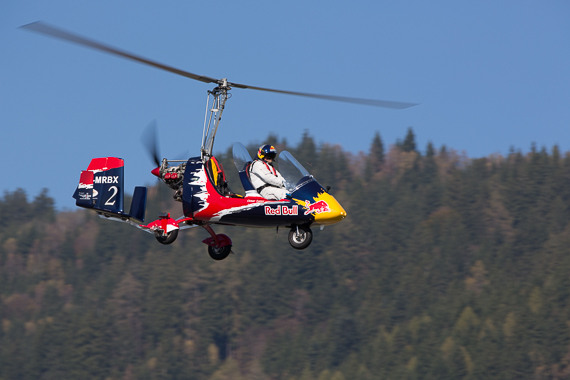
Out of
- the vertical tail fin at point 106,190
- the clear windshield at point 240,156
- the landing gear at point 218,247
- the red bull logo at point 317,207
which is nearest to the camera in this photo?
the red bull logo at point 317,207

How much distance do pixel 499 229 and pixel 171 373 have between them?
7520 centimetres

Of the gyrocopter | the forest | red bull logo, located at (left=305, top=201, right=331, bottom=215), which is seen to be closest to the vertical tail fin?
the gyrocopter

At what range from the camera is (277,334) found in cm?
16288

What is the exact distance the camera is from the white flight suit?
87.1 feet

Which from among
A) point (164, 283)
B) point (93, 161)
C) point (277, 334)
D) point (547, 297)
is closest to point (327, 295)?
point (277, 334)

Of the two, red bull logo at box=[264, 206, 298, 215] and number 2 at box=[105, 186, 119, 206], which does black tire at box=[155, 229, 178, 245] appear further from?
red bull logo at box=[264, 206, 298, 215]

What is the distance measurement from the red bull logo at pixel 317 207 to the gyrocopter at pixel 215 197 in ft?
0.03

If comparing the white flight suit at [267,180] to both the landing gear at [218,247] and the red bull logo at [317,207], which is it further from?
the landing gear at [218,247]

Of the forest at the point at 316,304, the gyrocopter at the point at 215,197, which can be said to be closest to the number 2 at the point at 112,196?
the gyrocopter at the point at 215,197

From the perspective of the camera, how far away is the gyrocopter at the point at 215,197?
2603cm

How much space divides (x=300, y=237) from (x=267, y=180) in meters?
1.77

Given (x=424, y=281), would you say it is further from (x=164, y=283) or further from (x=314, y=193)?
(x=314, y=193)

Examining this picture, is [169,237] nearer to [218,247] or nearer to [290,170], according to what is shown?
[218,247]

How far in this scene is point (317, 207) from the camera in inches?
1019
